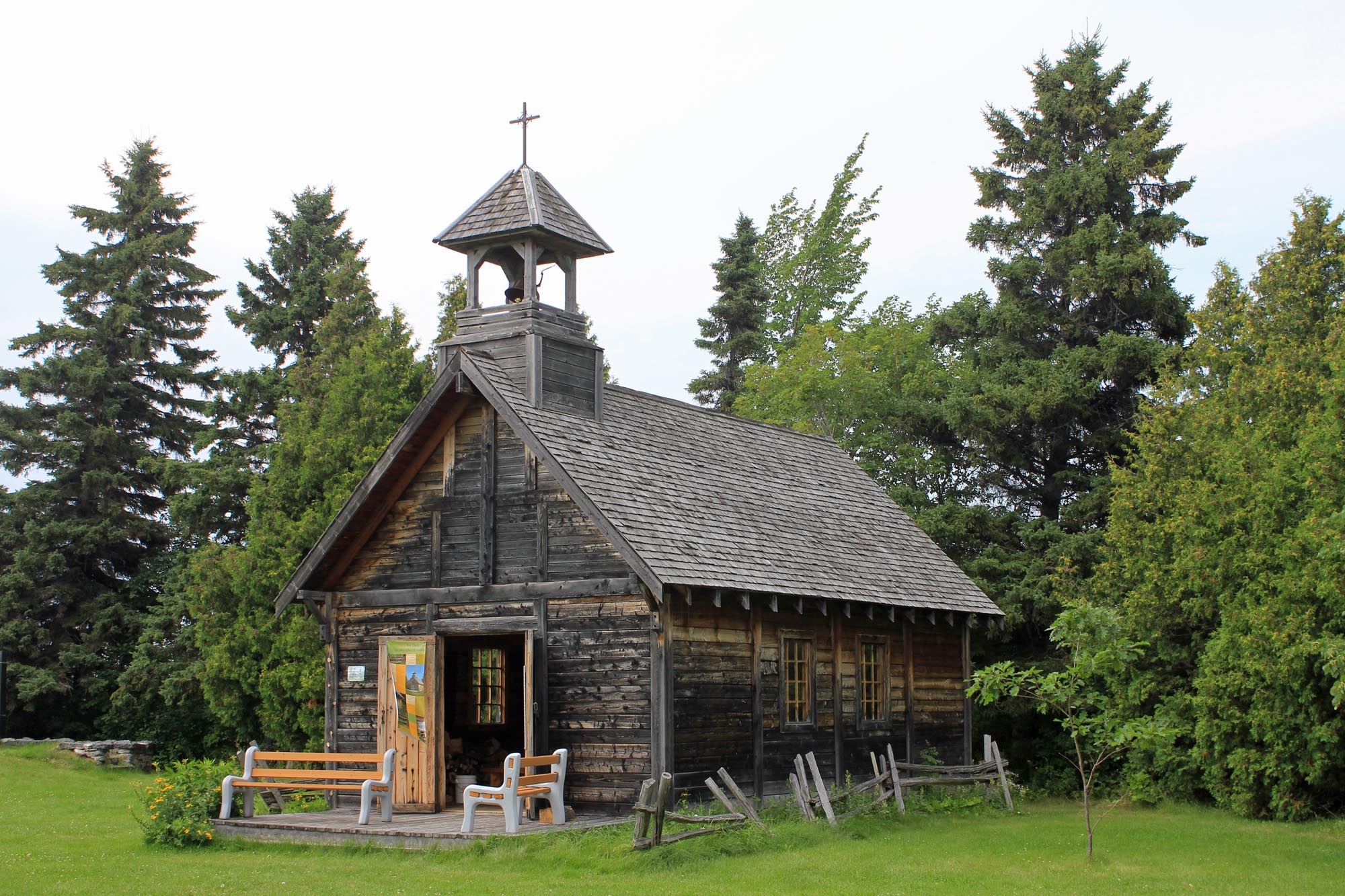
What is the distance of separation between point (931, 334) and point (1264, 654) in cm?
1359

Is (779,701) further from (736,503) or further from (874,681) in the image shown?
(736,503)

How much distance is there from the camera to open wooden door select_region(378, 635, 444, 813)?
18.2 m

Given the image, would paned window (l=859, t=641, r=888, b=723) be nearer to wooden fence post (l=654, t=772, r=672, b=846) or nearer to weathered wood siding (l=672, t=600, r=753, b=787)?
weathered wood siding (l=672, t=600, r=753, b=787)

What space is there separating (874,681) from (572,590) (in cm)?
666

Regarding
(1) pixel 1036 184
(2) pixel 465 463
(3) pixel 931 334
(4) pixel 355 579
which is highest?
(1) pixel 1036 184

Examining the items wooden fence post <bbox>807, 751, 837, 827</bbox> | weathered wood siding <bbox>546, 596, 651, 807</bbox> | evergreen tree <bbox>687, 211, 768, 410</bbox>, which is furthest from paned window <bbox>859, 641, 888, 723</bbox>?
evergreen tree <bbox>687, 211, 768, 410</bbox>

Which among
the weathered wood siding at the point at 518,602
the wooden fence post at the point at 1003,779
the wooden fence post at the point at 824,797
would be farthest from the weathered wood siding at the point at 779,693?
the wooden fence post at the point at 824,797

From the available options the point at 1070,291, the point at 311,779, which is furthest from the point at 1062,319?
the point at 311,779

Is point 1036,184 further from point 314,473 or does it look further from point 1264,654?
point 314,473

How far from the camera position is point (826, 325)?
4016cm

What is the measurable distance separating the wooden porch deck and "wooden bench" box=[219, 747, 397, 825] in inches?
9.0

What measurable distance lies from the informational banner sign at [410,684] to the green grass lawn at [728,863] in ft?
8.37

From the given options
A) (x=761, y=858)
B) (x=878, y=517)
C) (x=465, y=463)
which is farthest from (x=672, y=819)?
(x=878, y=517)

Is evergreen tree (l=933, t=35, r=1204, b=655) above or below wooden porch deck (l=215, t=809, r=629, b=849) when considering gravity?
above
